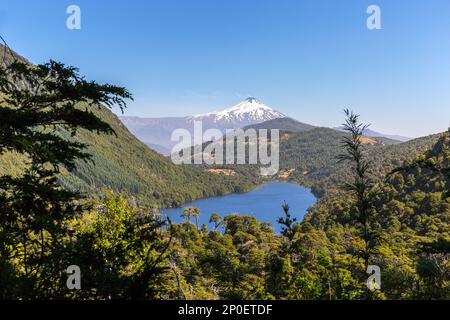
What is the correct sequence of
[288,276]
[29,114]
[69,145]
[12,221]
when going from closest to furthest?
[29,114]
[12,221]
[69,145]
[288,276]

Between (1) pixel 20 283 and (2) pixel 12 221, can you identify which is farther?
(2) pixel 12 221

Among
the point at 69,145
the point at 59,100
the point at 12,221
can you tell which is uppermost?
the point at 59,100

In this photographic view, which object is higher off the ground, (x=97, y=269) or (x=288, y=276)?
(x=97, y=269)

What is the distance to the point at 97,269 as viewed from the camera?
227 inches

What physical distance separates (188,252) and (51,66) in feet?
146

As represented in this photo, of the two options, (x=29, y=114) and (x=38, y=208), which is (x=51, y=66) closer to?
(x=29, y=114)

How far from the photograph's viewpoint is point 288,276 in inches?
415

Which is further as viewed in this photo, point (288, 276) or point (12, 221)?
point (288, 276)

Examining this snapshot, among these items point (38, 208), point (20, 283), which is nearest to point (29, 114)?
point (38, 208)
